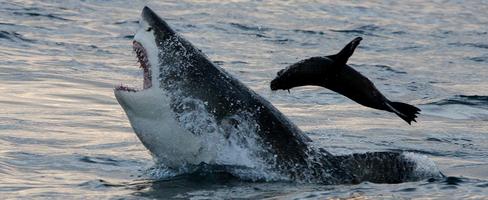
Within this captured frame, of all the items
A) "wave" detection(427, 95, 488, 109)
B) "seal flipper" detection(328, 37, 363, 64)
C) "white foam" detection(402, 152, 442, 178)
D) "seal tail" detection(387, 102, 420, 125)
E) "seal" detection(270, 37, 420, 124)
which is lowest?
"white foam" detection(402, 152, 442, 178)

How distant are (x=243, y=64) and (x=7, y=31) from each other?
3.69 meters

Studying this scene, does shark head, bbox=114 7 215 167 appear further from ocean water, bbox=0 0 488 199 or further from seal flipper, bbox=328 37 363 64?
seal flipper, bbox=328 37 363 64

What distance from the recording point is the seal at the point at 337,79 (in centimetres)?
806

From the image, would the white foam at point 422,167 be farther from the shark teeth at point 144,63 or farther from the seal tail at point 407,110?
the shark teeth at point 144,63

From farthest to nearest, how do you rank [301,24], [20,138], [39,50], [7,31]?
[301,24] → [7,31] → [39,50] → [20,138]

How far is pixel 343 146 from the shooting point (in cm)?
1095

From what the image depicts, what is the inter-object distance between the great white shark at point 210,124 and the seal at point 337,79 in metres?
0.35

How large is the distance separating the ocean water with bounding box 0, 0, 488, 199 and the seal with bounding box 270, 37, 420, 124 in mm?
580

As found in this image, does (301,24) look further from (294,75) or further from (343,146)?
(294,75)

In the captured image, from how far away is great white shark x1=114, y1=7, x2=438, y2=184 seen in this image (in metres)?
8.07

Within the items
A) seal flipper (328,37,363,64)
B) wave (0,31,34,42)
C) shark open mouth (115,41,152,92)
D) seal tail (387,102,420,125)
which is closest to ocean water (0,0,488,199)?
wave (0,31,34,42)

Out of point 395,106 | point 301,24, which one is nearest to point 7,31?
point 301,24

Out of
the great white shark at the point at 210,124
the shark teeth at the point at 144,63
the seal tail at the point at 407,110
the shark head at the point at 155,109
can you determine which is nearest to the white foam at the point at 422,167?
the great white shark at the point at 210,124

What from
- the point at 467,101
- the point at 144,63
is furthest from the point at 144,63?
the point at 467,101
